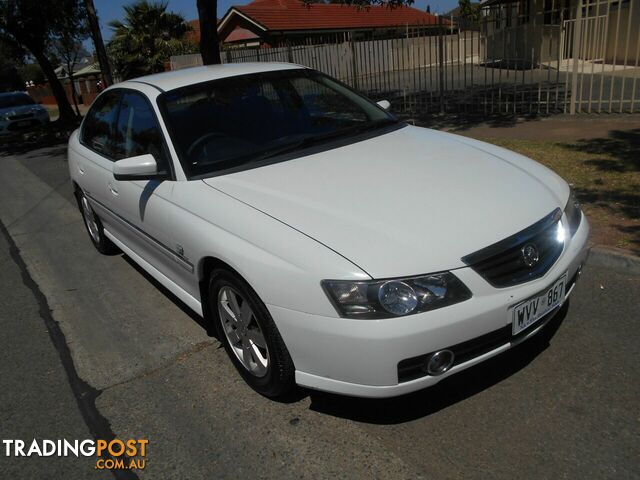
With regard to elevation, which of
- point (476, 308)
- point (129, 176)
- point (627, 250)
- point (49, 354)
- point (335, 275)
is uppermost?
point (129, 176)

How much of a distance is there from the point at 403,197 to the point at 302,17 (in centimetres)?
3194

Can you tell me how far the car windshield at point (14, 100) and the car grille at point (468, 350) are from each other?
20.8 m

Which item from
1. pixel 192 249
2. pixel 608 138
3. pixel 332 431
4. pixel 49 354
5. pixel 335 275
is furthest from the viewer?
pixel 608 138

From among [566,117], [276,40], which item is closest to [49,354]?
[566,117]

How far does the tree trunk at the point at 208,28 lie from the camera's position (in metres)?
9.86

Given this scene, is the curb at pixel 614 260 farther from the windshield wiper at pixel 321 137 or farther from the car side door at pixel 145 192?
the car side door at pixel 145 192

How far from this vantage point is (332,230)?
250 cm

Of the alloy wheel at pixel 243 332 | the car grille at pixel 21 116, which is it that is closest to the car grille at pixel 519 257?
the alloy wheel at pixel 243 332

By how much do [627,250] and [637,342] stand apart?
1100mm

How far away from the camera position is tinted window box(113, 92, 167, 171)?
355 centimetres

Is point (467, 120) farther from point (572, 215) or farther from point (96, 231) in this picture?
→ point (572, 215)

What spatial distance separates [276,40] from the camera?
29.0m

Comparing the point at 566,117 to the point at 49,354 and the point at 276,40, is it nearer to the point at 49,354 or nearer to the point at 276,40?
the point at 49,354

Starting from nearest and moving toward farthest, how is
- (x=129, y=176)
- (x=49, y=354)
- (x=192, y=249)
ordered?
(x=192, y=249) < (x=129, y=176) < (x=49, y=354)
